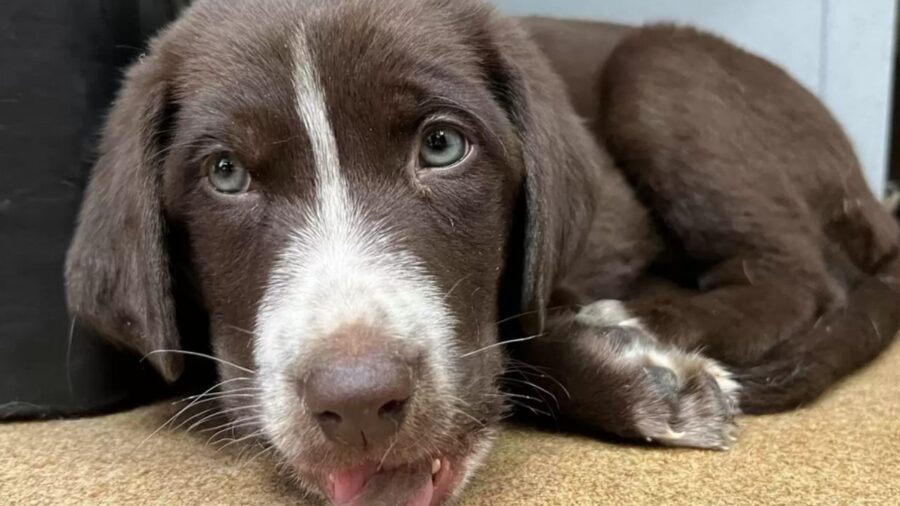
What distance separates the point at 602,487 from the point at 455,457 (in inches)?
9.7

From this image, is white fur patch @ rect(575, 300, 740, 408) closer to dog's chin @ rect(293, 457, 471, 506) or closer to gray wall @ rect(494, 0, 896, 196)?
dog's chin @ rect(293, 457, 471, 506)

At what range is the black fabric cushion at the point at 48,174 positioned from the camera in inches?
76.9

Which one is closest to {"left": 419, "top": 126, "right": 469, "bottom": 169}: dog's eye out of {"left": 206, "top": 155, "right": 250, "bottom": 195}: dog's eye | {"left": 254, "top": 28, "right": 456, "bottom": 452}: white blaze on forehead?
{"left": 254, "top": 28, "right": 456, "bottom": 452}: white blaze on forehead

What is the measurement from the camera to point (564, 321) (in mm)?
2037

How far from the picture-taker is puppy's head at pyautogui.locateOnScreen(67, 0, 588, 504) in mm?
1480

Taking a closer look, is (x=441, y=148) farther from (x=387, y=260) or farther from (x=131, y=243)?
(x=131, y=243)

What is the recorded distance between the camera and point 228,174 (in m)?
1.68

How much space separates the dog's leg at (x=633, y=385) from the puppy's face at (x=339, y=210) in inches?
7.8

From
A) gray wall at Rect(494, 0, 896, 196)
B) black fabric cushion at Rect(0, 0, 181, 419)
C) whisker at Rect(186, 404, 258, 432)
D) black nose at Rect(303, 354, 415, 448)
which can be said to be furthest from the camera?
A: gray wall at Rect(494, 0, 896, 196)

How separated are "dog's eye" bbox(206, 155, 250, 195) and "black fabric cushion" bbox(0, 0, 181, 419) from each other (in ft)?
1.66

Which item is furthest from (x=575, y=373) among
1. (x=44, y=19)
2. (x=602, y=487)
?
(x=44, y=19)

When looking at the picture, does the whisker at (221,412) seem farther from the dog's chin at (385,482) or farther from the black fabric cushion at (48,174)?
the black fabric cushion at (48,174)

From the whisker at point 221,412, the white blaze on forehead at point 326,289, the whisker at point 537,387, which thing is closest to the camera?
the white blaze on forehead at point 326,289

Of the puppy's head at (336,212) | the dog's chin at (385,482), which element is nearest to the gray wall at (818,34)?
the puppy's head at (336,212)
